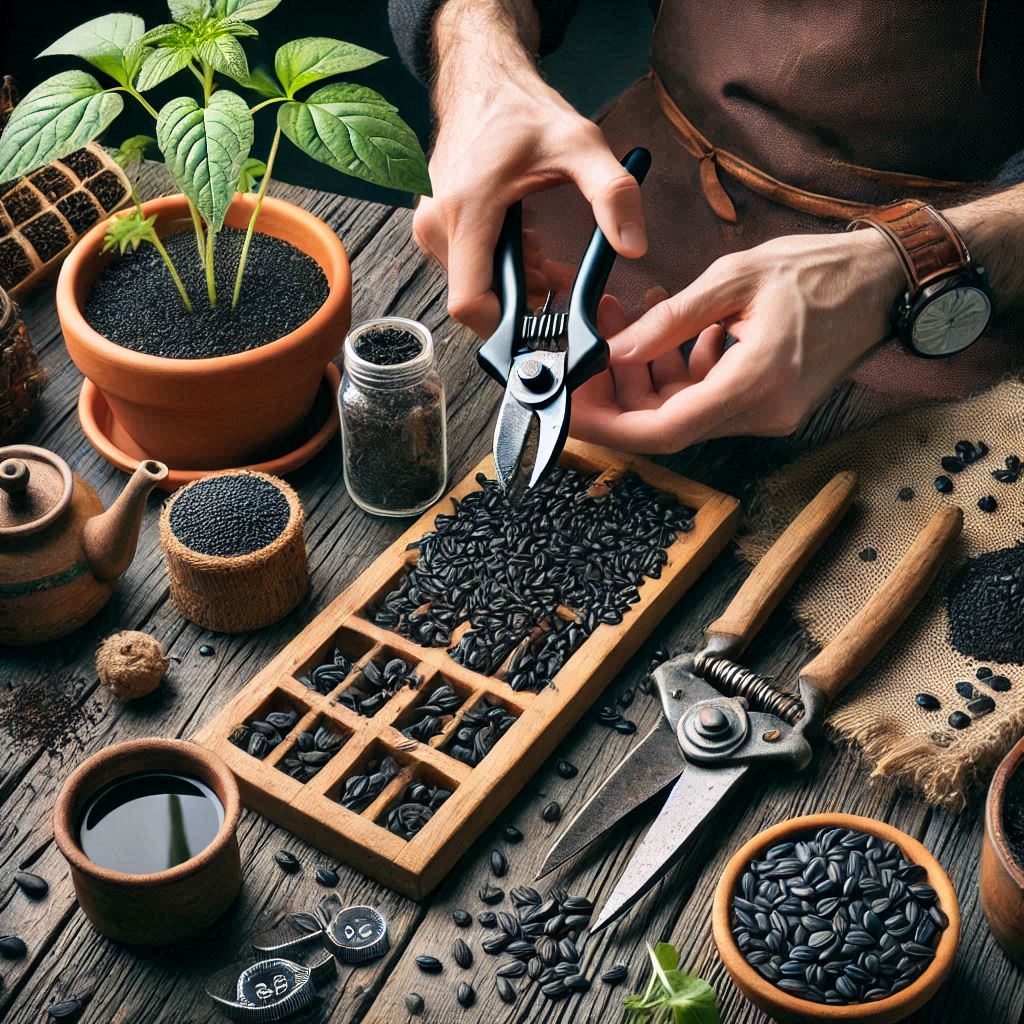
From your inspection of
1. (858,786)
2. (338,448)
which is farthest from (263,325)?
(858,786)

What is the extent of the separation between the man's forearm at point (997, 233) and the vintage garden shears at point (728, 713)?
42 centimetres

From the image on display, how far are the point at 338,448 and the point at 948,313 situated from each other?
2.98 ft

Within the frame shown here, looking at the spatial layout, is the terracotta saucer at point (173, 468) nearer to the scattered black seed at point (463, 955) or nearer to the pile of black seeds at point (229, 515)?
the pile of black seeds at point (229, 515)

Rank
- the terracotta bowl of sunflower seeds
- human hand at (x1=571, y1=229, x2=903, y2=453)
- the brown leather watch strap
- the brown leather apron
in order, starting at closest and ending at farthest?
the terracotta bowl of sunflower seeds < human hand at (x1=571, y1=229, x2=903, y2=453) < the brown leather watch strap < the brown leather apron

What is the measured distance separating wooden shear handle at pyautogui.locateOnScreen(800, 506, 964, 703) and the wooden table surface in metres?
0.10

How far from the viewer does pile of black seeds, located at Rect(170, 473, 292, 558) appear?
5.29ft

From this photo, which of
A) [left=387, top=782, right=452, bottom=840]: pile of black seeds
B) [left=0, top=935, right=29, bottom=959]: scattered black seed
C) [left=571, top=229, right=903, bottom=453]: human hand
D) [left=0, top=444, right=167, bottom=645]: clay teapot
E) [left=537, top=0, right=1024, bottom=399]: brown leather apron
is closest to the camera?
[left=0, top=935, right=29, bottom=959]: scattered black seed

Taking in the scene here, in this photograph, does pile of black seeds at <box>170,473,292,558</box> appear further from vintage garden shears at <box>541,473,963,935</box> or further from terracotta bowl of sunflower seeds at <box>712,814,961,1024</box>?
terracotta bowl of sunflower seeds at <box>712,814,961,1024</box>

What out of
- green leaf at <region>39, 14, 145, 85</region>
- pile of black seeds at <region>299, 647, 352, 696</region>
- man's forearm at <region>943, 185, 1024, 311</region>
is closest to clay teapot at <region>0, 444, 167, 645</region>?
pile of black seeds at <region>299, 647, 352, 696</region>

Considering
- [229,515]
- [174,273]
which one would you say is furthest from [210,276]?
[229,515]

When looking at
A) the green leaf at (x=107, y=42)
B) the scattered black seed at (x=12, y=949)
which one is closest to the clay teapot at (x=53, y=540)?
the scattered black seed at (x=12, y=949)

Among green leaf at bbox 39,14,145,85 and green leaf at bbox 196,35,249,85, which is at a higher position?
green leaf at bbox 196,35,249,85

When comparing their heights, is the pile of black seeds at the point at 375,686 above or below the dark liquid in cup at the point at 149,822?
below

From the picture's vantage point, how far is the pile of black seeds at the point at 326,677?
1.60m
